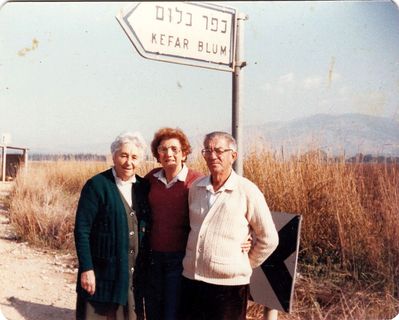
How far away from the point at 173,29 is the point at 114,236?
1.12 meters

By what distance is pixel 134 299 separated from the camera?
249cm

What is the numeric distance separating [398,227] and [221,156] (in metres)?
1.34

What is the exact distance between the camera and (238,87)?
268 centimetres

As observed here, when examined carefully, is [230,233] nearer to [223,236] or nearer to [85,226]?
[223,236]

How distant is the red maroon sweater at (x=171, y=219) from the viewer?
2438 mm

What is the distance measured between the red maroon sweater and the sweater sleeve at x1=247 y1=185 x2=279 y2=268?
37cm

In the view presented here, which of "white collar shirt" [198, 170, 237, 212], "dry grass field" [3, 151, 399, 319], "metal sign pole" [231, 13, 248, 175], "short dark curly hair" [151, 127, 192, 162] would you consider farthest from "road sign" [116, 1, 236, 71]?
"dry grass field" [3, 151, 399, 319]

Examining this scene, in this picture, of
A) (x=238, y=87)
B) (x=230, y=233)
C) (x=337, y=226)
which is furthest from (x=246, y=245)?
(x=337, y=226)

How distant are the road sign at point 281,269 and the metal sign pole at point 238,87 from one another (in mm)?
432

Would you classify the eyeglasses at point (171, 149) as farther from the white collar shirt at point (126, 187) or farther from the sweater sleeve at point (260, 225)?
the sweater sleeve at point (260, 225)

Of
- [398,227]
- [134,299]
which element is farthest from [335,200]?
[134,299]

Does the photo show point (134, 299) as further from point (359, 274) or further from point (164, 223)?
point (359, 274)

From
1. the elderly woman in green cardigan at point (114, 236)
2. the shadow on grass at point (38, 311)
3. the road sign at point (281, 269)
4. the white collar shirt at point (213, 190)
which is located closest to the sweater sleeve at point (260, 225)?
the white collar shirt at point (213, 190)

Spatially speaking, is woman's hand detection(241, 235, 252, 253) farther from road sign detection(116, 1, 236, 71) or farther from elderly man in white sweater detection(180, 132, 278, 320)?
road sign detection(116, 1, 236, 71)
